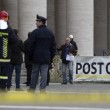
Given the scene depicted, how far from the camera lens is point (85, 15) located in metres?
31.2

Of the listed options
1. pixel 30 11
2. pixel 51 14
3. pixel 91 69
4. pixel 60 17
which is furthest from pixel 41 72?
pixel 51 14

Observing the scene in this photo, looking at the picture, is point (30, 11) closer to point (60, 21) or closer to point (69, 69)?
point (69, 69)

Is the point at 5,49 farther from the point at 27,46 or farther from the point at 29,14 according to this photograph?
the point at 29,14

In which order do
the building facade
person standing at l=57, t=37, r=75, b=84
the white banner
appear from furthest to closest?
1. the building facade
2. the white banner
3. person standing at l=57, t=37, r=75, b=84

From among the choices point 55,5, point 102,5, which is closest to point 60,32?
point 55,5

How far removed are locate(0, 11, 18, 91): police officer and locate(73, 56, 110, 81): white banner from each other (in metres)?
10.1

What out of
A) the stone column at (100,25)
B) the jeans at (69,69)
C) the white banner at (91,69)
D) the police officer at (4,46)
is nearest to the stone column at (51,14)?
the stone column at (100,25)

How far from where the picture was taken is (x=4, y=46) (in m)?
13.5

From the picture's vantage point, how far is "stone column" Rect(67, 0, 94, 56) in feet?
102

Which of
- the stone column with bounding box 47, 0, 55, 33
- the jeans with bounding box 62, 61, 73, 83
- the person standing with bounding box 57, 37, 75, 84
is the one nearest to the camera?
the jeans with bounding box 62, 61, 73, 83

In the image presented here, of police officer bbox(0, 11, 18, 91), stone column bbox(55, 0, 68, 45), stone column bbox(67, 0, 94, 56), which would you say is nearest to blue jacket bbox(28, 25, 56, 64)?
police officer bbox(0, 11, 18, 91)

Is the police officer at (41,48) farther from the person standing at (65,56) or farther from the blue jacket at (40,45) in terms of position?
the person standing at (65,56)

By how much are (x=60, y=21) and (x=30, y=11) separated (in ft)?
29.7

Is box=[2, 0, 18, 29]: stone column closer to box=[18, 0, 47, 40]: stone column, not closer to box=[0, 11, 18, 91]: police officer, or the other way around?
box=[18, 0, 47, 40]: stone column
